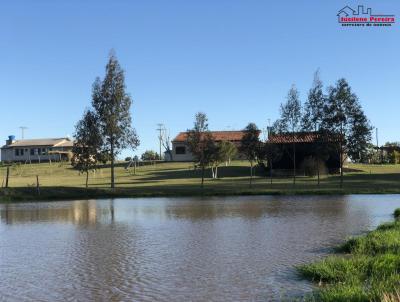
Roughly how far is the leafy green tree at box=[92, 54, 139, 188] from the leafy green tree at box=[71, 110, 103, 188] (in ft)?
2.34

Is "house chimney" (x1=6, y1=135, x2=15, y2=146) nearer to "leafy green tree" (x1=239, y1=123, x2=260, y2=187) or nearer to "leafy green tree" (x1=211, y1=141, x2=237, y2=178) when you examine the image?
"leafy green tree" (x1=211, y1=141, x2=237, y2=178)

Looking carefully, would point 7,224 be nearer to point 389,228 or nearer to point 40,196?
point 389,228

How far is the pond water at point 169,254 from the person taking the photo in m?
11.5

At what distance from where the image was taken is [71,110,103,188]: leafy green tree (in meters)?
62.2

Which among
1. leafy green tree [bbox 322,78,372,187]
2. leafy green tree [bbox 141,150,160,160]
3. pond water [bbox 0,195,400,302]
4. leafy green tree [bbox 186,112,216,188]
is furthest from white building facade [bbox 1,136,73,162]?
pond water [bbox 0,195,400,302]

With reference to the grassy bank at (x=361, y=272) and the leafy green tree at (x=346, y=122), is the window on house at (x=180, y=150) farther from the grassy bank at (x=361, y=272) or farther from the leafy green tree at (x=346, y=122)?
the grassy bank at (x=361, y=272)

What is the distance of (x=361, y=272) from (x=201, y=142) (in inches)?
2065

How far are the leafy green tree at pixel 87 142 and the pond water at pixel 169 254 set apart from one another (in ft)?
106

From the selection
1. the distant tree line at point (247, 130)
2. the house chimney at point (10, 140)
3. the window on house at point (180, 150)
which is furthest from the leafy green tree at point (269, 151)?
the house chimney at point (10, 140)

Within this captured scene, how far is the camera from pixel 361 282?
1072cm

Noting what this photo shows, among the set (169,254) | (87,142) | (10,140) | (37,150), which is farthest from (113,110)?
(10,140)

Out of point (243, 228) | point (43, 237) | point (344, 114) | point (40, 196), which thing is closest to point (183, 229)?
point (243, 228)

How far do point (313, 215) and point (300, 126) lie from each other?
3735 cm

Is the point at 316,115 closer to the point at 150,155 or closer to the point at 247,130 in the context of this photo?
the point at 247,130
